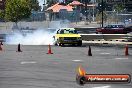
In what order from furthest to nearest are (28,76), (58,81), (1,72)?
(1,72) → (28,76) → (58,81)

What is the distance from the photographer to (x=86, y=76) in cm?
564

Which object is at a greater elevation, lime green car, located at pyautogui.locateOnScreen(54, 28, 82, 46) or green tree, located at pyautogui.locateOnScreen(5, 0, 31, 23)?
green tree, located at pyautogui.locateOnScreen(5, 0, 31, 23)

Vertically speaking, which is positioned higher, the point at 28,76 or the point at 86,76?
the point at 86,76

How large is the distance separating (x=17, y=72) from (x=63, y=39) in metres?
16.8

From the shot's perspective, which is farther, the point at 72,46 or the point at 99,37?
the point at 99,37

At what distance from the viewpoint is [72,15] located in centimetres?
10650

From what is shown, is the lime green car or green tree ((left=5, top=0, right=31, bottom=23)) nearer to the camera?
the lime green car

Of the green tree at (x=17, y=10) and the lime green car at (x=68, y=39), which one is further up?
the green tree at (x=17, y=10)

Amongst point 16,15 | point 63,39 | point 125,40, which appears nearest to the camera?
point 63,39

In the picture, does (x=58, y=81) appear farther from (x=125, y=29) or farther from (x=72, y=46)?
(x=125, y=29)

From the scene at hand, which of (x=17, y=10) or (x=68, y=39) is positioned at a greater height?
(x=17, y=10)

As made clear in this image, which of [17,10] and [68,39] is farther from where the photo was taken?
[17,10]

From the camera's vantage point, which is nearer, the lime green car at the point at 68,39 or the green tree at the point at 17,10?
the lime green car at the point at 68,39

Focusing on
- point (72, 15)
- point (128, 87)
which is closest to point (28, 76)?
point (128, 87)
